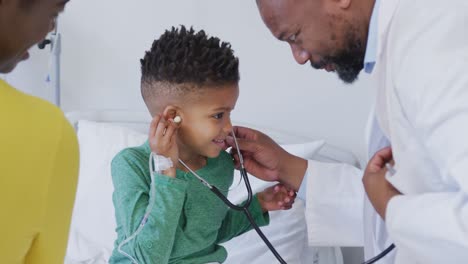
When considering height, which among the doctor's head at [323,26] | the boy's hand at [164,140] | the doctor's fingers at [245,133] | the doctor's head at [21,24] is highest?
the doctor's head at [21,24]

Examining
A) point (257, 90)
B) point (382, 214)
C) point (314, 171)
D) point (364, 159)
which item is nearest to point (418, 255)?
point (382, 214)

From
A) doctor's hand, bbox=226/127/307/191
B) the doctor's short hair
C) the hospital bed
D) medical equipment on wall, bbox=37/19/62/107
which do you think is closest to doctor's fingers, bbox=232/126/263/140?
doctor's hand, bbox=226/127/307/191

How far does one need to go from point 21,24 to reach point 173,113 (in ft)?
1.99

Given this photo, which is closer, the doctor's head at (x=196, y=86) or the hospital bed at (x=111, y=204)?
the doctor's head at (x=196, y=86)

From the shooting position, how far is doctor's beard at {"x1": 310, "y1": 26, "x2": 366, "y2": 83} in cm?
129

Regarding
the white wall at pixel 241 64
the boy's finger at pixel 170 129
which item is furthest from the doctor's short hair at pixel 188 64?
the white wall at pixel 241 64

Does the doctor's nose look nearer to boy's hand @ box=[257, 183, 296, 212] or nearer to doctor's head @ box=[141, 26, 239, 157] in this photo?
doctor's head @ box=[141, 26, 239, 157]

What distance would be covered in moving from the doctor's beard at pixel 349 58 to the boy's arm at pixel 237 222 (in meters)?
0.41

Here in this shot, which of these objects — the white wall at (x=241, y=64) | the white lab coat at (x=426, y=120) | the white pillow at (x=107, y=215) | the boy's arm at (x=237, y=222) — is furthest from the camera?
the white wall at (x=241, y=64)

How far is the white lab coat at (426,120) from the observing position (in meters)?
0.90

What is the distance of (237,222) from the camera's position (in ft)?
4.86

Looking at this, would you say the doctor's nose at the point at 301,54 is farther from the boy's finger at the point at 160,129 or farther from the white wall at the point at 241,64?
the white wall at the point at 241,64

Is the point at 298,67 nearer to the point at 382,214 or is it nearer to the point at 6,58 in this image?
the point at 382,214

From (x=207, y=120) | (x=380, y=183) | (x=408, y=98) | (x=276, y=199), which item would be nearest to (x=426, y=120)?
(x=408, y=98)
